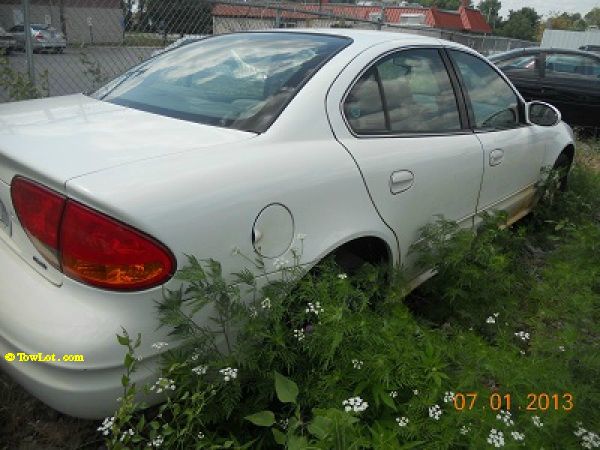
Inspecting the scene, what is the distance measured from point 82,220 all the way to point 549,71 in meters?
9.00

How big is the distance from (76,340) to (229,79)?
138cm

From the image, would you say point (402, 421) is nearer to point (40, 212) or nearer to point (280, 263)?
point (280, 263)

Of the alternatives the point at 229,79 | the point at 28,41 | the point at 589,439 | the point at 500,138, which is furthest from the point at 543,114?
the point at 28,41

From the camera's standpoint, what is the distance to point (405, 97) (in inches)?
103

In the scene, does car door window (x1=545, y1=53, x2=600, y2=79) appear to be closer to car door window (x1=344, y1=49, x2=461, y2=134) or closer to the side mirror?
the side mirror

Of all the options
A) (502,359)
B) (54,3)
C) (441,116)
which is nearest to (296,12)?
(54,3)

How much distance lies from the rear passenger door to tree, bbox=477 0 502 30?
81.6 m

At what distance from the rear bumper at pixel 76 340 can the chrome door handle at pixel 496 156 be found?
2281 mm

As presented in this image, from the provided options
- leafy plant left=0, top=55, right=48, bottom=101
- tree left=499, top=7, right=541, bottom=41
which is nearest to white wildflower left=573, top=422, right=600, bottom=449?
leafy plant left=0, top=55, right=48, bottom=101

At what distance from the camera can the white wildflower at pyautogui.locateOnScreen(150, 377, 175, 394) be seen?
1.52 meters

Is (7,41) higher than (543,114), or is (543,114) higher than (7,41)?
Result: (7,41)

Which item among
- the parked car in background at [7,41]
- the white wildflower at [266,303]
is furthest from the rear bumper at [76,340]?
Result: the parked car in background at [7,41]

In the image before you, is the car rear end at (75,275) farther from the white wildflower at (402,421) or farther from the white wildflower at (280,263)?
the white wildflower at (402,421)

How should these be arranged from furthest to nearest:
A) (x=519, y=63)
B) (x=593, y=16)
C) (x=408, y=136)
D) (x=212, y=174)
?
(x=593, y=16) → (x=519, y=63) → (x=408, y=136) → (x=212, y=174)
